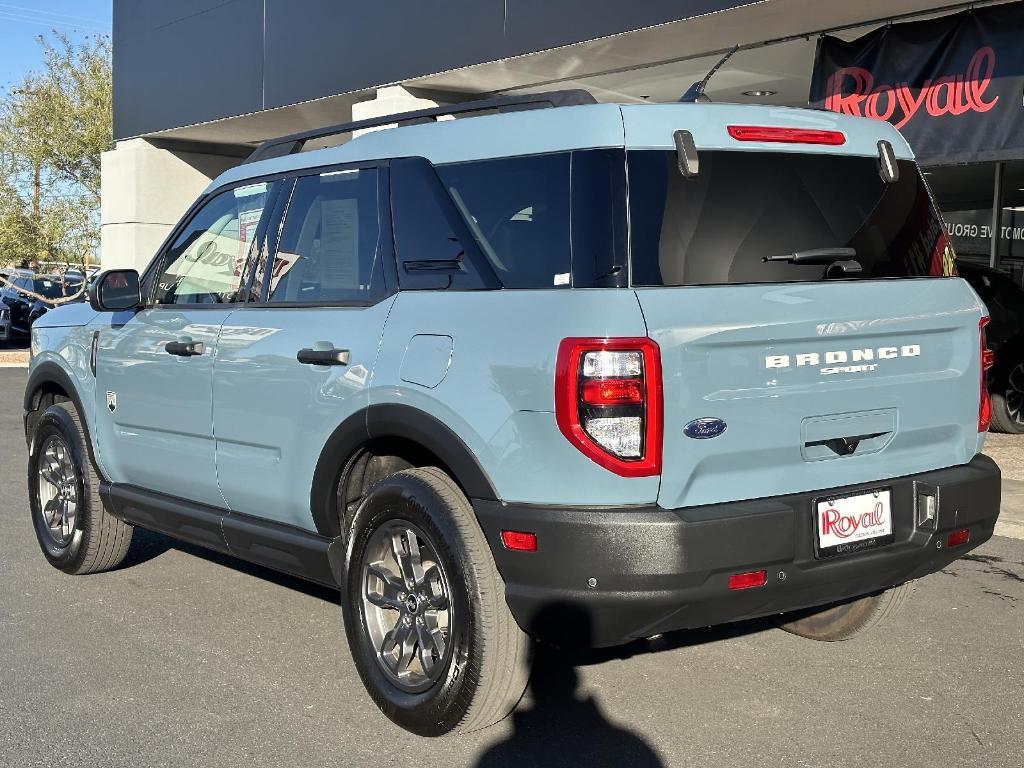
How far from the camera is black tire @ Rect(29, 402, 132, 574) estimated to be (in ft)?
19.7

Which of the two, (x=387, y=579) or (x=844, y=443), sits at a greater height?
(x=844, y=443)

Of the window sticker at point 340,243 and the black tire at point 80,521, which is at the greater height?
the window sticker at point 340,243

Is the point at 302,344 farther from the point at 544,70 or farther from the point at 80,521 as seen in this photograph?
the point at 544,70

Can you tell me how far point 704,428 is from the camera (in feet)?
11.7

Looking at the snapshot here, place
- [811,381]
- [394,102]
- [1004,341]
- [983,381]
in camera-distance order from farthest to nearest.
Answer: [394,102] < [1004,341] < [983,381] < [811,381]

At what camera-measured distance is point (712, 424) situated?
358 centimetres

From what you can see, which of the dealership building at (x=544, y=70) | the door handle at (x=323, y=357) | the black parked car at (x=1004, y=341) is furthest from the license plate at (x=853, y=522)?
the black parked car at (x=1004, y=341)

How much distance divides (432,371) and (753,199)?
117 cm

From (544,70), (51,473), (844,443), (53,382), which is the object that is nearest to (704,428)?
(844,443)

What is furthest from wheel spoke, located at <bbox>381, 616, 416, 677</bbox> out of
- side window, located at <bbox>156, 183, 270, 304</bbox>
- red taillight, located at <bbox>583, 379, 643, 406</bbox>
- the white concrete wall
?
the white concrete wall

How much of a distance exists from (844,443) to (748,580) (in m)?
0.60

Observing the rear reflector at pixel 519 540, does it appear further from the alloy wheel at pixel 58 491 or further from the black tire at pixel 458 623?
the alloy wheel at pixel 58 491

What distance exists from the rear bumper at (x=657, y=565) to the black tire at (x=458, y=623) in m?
0.08

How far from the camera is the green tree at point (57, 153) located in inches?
1076
